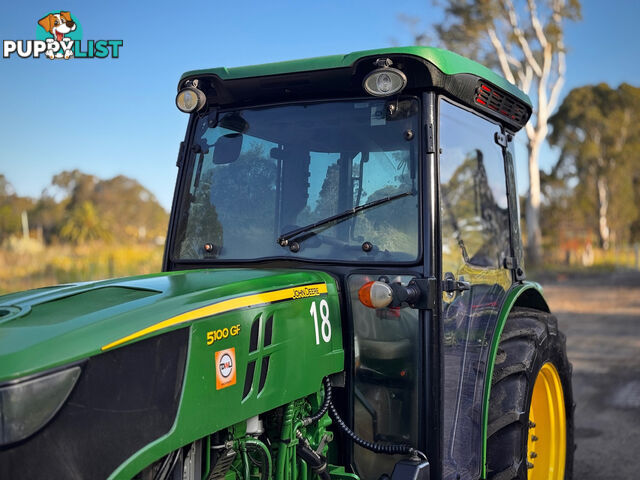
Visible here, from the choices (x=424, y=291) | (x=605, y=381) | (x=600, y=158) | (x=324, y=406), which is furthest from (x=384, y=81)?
(x=600, y=158)

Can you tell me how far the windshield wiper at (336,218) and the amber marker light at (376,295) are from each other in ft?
1.32

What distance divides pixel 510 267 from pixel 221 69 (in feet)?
6.41

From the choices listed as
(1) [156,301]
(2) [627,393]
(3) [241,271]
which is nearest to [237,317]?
(1) [156,301]

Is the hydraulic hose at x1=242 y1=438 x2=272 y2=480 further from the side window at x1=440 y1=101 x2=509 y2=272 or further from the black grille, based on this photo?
the black grille

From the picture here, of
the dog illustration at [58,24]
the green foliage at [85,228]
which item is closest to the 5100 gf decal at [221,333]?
the dog illustration at [58,24]

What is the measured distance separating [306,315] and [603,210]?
117 feet

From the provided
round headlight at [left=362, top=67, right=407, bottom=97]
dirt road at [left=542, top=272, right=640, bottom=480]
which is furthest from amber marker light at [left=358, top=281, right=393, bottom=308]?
dirt road at [left=542, top=272, right=640, bottom=480]

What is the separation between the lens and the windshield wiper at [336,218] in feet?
9.80

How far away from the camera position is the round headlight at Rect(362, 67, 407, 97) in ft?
9.24

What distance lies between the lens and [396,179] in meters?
3.00

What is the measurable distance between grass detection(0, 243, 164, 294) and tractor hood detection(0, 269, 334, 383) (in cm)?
1056

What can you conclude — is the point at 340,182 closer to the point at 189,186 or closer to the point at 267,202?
the point at 267,202

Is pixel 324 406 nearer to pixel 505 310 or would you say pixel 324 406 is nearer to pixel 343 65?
pixel 505 310

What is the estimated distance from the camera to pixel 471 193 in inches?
154
